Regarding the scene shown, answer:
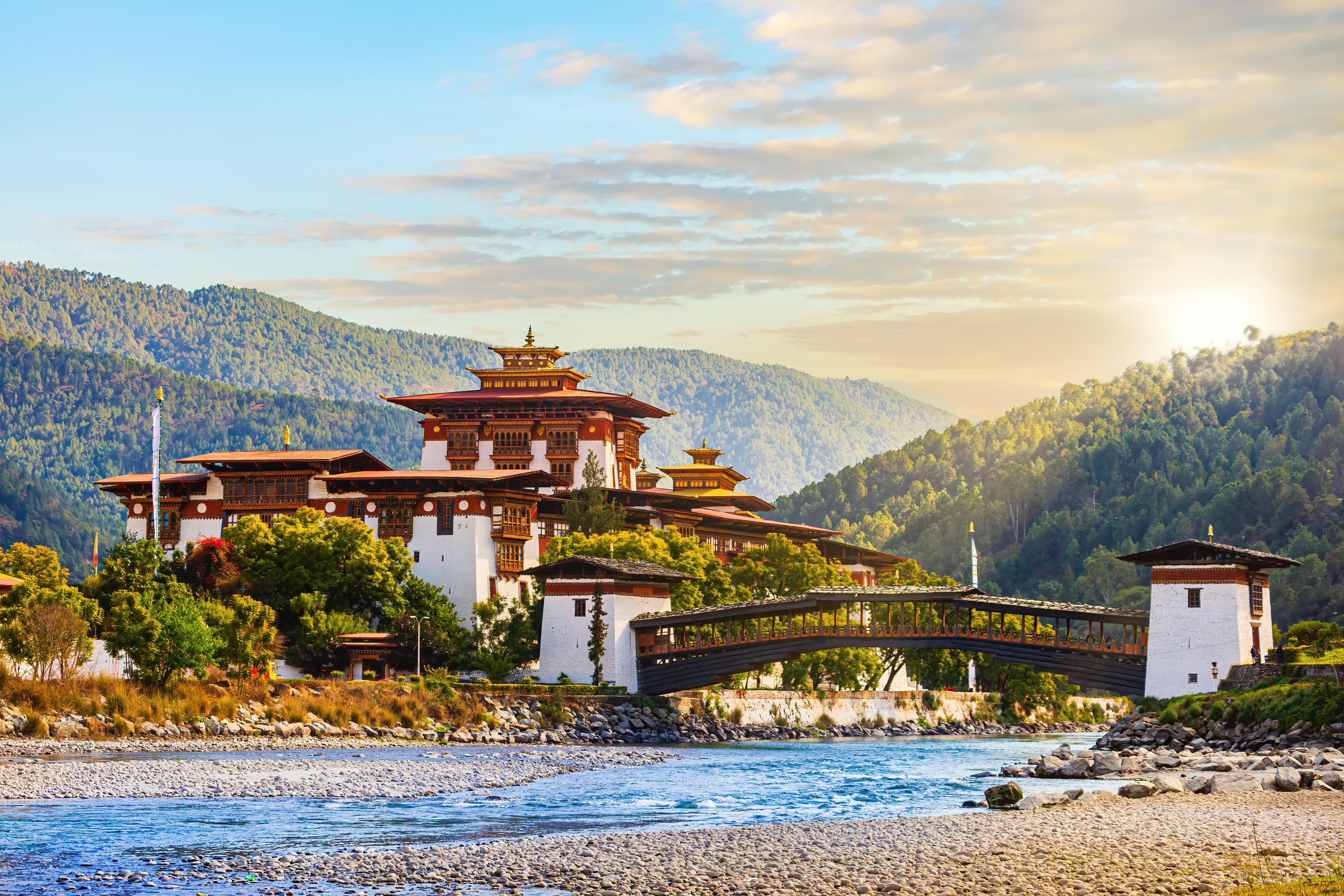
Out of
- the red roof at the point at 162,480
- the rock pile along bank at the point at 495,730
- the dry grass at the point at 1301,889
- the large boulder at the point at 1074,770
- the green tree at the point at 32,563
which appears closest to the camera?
the dry grass at the point at 1301,889

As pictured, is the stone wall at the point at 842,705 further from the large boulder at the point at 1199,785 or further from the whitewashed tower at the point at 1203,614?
the large boulder at the point at 1199,785

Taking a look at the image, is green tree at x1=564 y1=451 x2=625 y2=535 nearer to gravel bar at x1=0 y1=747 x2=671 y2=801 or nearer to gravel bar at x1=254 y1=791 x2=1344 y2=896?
gravel bar at x1=0 y1=747 x2=671 y2=801

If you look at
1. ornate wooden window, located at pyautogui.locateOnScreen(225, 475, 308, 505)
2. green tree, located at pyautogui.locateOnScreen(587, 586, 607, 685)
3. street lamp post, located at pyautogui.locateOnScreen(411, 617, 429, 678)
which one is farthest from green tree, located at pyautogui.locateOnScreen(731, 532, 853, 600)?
ornate wooden window, located at pyautogui.locateOnScreen(225, 475, 308, 505)

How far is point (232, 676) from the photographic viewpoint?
62.7 metres

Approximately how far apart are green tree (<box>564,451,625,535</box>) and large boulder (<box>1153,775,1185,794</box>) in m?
A: 51.5

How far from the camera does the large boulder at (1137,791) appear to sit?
122 ft

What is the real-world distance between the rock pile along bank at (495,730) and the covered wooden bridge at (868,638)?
2671 millimetres

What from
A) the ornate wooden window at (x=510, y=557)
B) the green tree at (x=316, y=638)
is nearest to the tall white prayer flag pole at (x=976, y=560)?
the ornate wooden window at (x=510, y=557)

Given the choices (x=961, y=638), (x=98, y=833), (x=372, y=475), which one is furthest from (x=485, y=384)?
(x=98, y=833)

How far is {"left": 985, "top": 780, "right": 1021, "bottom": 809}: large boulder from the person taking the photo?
3669 cm

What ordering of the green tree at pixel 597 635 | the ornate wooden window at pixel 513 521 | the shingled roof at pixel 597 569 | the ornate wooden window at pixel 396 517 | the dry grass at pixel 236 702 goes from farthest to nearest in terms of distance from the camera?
the ornate wooden window at pixel 396 517, the ornate wooden window at pixel 513 521, the green tree at pixel 597 635, the shingled roof at pixel 597 569, the dry grass at pixel 236 702

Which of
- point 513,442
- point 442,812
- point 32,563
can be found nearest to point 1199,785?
point 442,812

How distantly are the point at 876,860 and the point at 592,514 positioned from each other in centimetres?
6310

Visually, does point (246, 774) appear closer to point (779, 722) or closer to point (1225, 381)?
point (779, 722)
